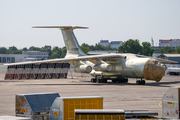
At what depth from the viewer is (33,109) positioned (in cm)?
1222

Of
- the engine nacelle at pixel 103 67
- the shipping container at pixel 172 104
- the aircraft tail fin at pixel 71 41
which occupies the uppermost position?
the aircraft tail fin at pixel 71 41

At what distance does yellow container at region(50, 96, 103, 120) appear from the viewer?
10.8 m

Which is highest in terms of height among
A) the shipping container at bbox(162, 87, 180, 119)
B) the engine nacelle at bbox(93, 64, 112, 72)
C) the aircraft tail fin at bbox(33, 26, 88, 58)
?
the aircraft tail fin at bbox(33, 26, 88, 58)

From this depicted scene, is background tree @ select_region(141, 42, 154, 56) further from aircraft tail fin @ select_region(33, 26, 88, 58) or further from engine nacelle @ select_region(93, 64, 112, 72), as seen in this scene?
engine nacelle @ select_region(93, 64, 112, 72)

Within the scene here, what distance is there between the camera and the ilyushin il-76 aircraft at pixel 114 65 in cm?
3231

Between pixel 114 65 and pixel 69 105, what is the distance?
2585 cm

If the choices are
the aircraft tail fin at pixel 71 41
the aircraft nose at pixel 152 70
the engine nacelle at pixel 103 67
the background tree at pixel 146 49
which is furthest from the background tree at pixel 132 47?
the aircraft nose at pixel 152 70

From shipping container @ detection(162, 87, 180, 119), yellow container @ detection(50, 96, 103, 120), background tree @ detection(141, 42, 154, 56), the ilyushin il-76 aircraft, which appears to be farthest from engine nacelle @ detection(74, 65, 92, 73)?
background tree @ detection(141, 42, 154, 56)

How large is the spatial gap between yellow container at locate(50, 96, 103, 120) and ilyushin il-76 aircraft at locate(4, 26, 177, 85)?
21.2m

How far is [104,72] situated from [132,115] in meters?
23.1

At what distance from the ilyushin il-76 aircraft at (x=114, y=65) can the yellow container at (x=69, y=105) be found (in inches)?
836

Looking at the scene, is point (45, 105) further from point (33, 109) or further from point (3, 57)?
point (3, 57)

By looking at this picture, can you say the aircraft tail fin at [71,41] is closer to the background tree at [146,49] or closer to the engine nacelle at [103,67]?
the engine nacelle at [103,67]

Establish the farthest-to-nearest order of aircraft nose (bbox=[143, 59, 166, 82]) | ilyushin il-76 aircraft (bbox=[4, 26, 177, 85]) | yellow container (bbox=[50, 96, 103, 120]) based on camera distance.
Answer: ilyushin il-76 aircraft (bbox=[4, 26, 177, 85]) → aircraft nose (bbox=[143, 59, 166, 82]) → yellow container (bbox=[50, 96, 103, 120])
